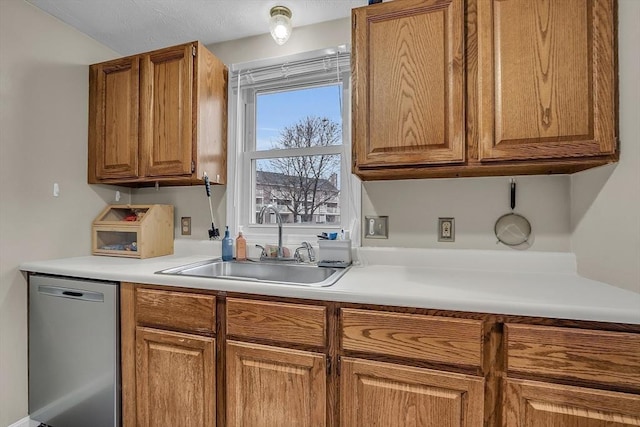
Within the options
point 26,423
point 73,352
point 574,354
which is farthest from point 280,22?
point 26,423

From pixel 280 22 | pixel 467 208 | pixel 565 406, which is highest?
pixel 280 22

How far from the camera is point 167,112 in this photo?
181cm

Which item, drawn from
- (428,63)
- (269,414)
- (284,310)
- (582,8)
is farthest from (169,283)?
(582,8)

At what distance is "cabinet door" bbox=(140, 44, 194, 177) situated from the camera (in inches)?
69.2

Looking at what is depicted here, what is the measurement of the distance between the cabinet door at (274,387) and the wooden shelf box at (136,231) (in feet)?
3.31

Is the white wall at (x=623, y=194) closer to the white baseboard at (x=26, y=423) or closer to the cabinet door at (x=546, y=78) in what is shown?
the cabinet door at (x=546, y=78)

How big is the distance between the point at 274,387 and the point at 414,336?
590 mm

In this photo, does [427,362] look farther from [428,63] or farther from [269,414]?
[428,63]

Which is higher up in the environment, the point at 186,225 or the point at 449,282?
the point at 186,225

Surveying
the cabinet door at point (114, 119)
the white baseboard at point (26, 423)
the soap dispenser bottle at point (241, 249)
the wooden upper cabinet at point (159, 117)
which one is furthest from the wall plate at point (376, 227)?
the white baseboard at point (26, 423)

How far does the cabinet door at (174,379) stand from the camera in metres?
1.30

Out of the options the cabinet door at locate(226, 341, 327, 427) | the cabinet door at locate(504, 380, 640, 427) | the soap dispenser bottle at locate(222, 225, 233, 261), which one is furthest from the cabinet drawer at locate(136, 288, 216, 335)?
the cabinet door at locate(504, 380, 640, 427)

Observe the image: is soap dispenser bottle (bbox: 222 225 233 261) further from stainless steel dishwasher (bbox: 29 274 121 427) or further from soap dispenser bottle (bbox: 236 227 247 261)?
stainless steel dishwasher (bbox: 29 274 121 427)

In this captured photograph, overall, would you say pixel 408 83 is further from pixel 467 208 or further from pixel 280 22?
pixel 280 22
